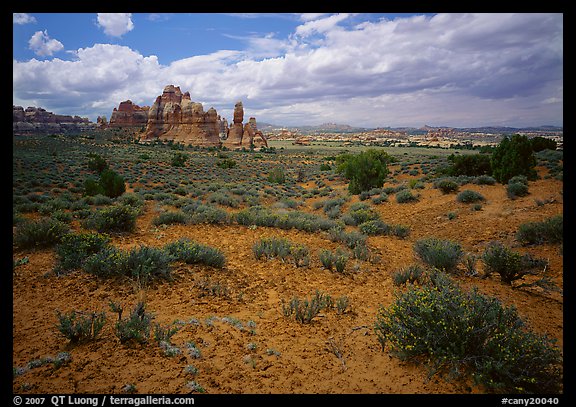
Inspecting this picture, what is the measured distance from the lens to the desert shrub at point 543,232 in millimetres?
7996

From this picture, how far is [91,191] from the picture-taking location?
15836mm

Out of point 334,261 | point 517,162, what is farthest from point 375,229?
point 517,162

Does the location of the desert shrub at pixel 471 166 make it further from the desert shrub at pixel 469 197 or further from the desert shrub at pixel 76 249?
the desert shrub at pixel 76 249

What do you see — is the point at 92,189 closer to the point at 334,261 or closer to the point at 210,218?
the point at 210,218

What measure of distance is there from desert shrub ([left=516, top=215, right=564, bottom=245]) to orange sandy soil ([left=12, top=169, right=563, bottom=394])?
15.1 inches

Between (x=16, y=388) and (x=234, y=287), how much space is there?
3.16m

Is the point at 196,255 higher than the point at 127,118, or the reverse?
the point at 127,118

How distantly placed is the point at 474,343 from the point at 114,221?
Result: 8.84 m

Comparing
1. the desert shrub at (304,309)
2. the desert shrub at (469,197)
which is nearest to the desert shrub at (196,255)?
the desert shrub at (304,309)

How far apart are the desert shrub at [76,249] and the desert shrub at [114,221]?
84.7 inches

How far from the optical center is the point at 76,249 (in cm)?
588

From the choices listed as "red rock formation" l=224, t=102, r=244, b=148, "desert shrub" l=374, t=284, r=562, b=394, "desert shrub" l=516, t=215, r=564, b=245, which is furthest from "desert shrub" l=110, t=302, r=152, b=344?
"red rock formation" l=224, t=102, r=244, b=148
